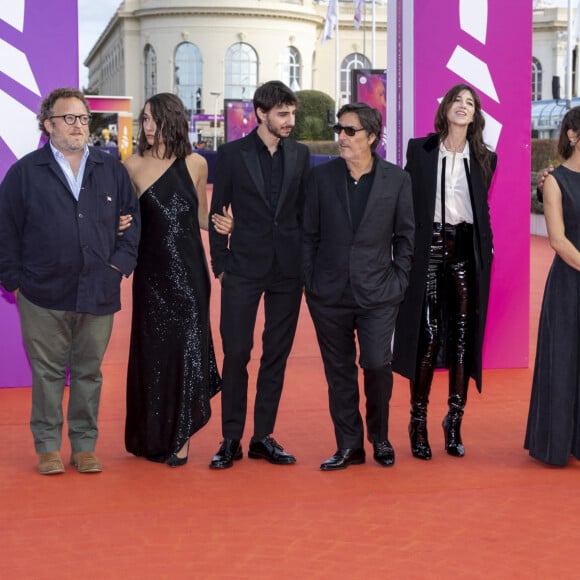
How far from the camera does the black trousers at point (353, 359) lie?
531cm

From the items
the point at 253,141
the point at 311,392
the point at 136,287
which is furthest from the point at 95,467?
the point at 311,392

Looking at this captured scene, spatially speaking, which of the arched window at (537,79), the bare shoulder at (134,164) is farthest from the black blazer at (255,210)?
the arched window at (537,79)

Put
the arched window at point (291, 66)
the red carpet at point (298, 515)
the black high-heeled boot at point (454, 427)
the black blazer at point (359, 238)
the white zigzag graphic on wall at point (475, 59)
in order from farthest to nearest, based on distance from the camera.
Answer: the arched window at point (291, 66) < the white zigzag graphic on wall at point (475, 59) < the black high-heeled boot at point (454, 427) < the black blazer at point (359, 238) < the red carpet at point (298, 515)

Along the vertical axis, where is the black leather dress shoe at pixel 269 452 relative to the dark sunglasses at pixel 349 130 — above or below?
below

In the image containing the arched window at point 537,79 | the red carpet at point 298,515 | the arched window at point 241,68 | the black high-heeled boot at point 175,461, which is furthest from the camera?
the arched window at point 241,68

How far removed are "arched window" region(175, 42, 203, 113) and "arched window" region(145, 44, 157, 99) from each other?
7.49 ft

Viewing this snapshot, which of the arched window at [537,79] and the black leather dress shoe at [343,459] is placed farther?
the arched window at [537,79]

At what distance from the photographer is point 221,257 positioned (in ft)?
17.9

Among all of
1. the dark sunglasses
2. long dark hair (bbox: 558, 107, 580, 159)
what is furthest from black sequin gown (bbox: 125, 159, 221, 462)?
long dark hair (bbox: 558, 107, 580, 159)

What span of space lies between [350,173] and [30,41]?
2.93 meters

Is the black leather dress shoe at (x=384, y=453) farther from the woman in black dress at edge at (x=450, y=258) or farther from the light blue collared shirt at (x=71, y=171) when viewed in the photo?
the light blue collared shirt at (x=71, y=171)

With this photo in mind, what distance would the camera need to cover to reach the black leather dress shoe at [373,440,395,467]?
5484 millimetres

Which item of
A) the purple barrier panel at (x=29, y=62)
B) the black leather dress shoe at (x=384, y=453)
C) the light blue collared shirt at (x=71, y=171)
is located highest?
the purple barrier panel at (x=29, y=62)

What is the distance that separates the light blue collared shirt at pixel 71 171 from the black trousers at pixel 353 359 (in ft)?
4.08
